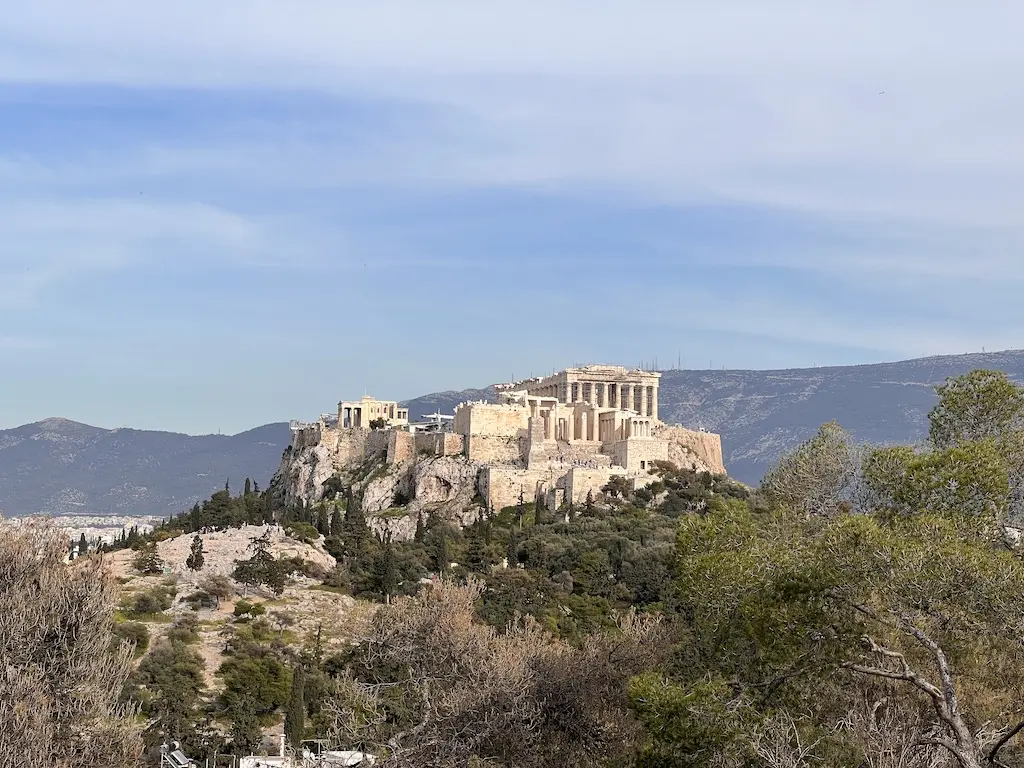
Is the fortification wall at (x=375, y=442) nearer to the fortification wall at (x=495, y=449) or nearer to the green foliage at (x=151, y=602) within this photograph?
the fortification wall at (x=495, y=449)

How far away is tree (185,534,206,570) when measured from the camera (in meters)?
59.8

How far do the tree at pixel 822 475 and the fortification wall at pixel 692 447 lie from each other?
166 feet

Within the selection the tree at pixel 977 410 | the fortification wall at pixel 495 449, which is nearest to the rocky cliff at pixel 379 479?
the fortification wall at pixel 495 449

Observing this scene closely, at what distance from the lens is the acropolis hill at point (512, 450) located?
265 feet

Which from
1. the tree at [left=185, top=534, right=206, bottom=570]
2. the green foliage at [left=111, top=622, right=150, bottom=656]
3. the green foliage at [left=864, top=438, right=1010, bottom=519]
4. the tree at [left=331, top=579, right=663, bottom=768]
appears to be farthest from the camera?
the tree at [left=185, top=534, right=206, bottom=570]

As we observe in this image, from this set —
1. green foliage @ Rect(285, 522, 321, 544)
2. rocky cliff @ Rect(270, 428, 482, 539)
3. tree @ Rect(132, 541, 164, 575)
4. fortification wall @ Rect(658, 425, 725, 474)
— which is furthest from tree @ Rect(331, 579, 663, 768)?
fortification wall @ Rect(658, 425, 725, 474)

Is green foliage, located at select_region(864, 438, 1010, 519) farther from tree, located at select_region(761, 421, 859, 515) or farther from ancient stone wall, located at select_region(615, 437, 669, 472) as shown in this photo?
ancient stone wall, located at select_region(615, 437, 669, 472)

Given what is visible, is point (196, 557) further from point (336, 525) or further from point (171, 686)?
point (171, 686)

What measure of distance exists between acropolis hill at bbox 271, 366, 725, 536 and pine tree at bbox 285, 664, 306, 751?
37477 millimetres

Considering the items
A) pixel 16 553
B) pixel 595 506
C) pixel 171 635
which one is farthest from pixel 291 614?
pixel 16 553

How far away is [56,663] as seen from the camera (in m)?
23.9

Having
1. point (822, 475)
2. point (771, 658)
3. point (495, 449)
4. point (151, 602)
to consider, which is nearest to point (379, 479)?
point (495, 449)

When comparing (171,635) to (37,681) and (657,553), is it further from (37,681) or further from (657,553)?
(37,681)

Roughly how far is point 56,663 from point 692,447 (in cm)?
6899
